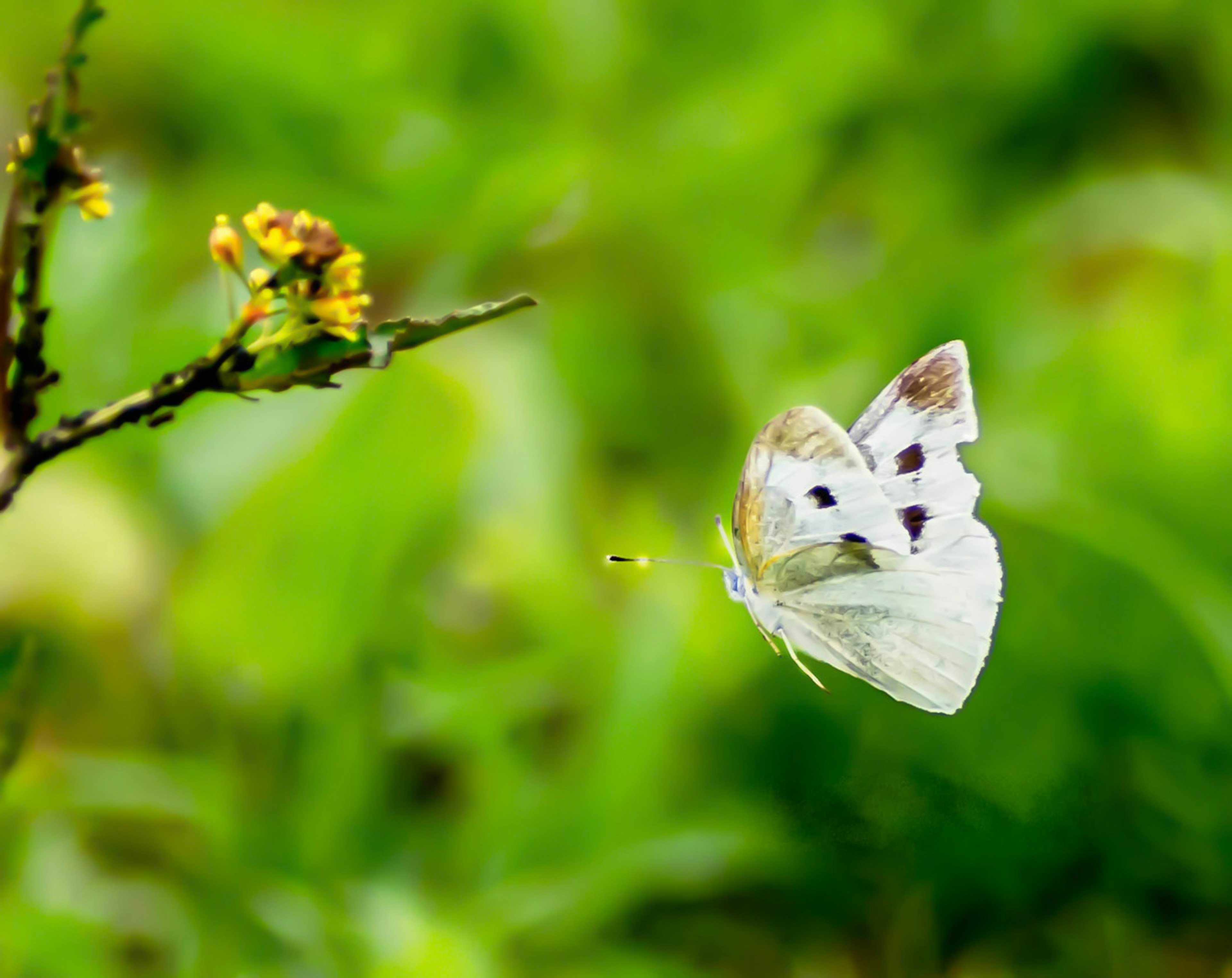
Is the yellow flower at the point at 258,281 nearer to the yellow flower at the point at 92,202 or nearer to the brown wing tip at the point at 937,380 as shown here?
the yellow flower at the point at 92,202

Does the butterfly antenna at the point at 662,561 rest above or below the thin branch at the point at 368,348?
above

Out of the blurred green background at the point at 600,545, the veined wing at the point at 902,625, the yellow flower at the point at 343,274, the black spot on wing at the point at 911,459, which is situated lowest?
the veined wing at the point at 902,625

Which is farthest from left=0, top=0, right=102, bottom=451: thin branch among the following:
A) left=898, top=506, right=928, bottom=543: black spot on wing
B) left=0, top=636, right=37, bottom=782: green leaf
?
left=898, top=506, right=928, bottom=543: black spot on wing

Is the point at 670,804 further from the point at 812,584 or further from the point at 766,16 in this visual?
the point at 766,16

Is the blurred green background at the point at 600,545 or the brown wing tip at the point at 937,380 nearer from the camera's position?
the brown wing tip at the point at 937,380

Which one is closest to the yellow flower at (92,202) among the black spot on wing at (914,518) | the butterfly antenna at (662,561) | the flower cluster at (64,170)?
the flower cluster at (64,170)

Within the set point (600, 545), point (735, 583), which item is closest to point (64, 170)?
point (735, 583)

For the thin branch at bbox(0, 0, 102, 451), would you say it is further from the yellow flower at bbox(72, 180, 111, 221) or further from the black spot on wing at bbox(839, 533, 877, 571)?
the black spot on wing at bbox(839, 533, 877, 571)
